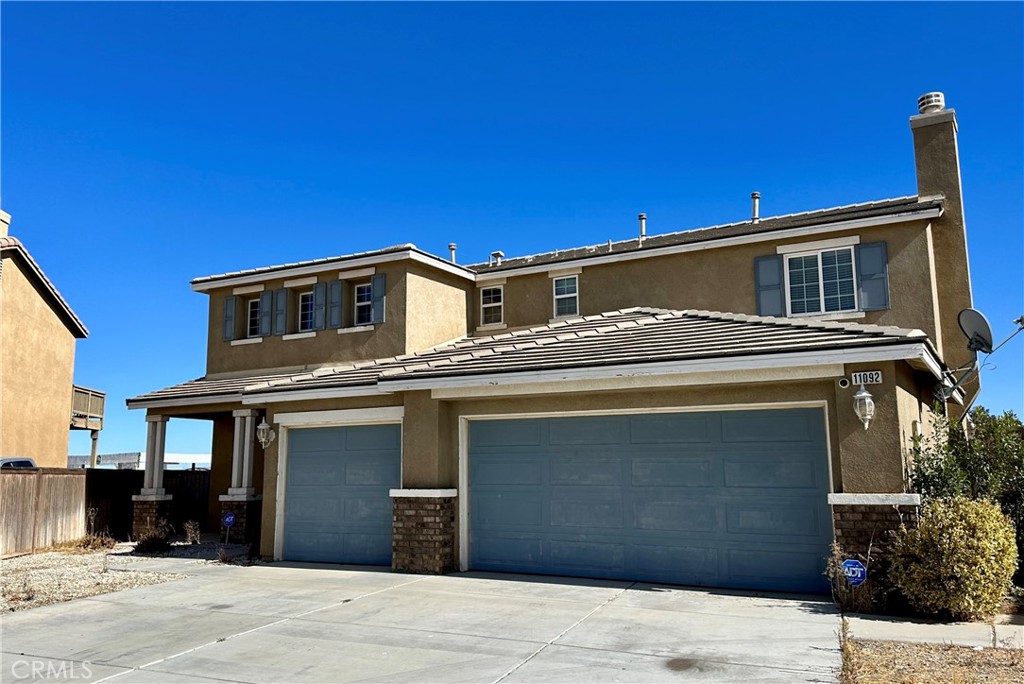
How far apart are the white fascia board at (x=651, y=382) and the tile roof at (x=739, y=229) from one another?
7715 mm

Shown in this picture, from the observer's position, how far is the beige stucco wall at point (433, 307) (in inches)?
742

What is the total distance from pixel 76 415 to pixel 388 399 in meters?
20.3

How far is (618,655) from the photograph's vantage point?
7332 millimetres

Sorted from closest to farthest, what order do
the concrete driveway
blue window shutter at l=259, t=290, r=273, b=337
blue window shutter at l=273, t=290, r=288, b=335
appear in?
the concrete driveway < blue window shutter at l=273, t=290, r=288, b=335 < blue window shutter at l=259, t=290, r=273, b=337

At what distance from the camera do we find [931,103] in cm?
1758

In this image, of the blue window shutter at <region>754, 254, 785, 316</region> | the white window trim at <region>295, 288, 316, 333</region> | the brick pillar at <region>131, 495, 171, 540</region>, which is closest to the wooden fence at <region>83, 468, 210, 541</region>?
the brick pillar at <region>131, 495, 171, 540</region>

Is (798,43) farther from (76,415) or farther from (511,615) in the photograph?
(76,415)

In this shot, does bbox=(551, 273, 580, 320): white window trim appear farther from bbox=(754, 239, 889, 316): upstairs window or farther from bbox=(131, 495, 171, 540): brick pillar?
bbox=(131, 495, 171, 540): brick pillar

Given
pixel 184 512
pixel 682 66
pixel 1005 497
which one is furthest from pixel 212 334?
pixel 1005 497

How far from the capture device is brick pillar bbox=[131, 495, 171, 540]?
19.1 meters

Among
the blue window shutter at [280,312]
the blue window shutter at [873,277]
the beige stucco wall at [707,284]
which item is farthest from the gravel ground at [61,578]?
the blue window shutter at [873,277]

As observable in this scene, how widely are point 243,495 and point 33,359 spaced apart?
992cm

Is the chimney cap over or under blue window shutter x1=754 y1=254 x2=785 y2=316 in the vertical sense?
over

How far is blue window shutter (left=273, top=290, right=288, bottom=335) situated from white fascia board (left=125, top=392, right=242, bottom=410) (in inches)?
96.7
